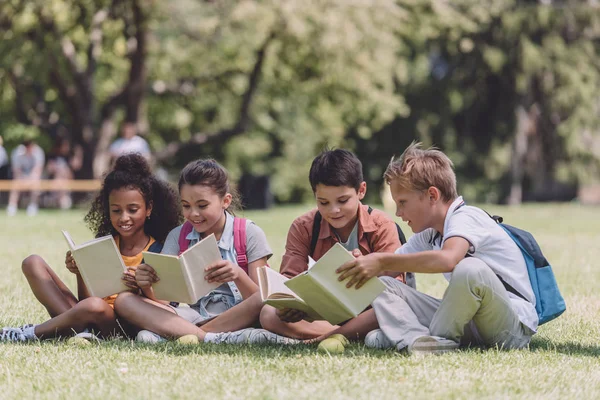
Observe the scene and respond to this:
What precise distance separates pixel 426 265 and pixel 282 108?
108ft

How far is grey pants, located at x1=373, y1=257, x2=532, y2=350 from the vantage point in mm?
4246

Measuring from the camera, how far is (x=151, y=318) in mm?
4824

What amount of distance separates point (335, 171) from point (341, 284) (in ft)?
2.33

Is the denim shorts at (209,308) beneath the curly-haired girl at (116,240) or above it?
beneath

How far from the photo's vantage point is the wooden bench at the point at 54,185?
20984mm

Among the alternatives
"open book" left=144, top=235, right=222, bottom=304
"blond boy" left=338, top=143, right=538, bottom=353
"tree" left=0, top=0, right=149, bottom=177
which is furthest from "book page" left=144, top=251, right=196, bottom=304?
"tree" left=0, top=0, right=149, bottom=177

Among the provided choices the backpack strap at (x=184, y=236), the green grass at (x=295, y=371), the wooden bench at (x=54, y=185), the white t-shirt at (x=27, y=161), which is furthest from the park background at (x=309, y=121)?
the white t-shirt at (x=27, y=161)

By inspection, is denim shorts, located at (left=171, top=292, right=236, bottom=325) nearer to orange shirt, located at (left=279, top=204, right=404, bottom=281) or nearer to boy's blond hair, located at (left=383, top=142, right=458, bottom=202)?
orange shirt, located at (left=279, top=204, right=404, bottom=281)

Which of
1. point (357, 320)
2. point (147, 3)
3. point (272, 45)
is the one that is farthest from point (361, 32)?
point (357, 320)

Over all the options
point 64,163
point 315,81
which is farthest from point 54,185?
point 315,81

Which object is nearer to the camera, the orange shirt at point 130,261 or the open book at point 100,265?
the open book at point 100,265

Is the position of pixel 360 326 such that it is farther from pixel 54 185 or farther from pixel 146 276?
pixel 54 185

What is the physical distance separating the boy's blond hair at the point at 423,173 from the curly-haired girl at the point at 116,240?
4.68 feet

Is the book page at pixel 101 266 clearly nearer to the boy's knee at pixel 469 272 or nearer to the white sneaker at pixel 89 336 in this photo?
the white sneaker at pixel 89 336
